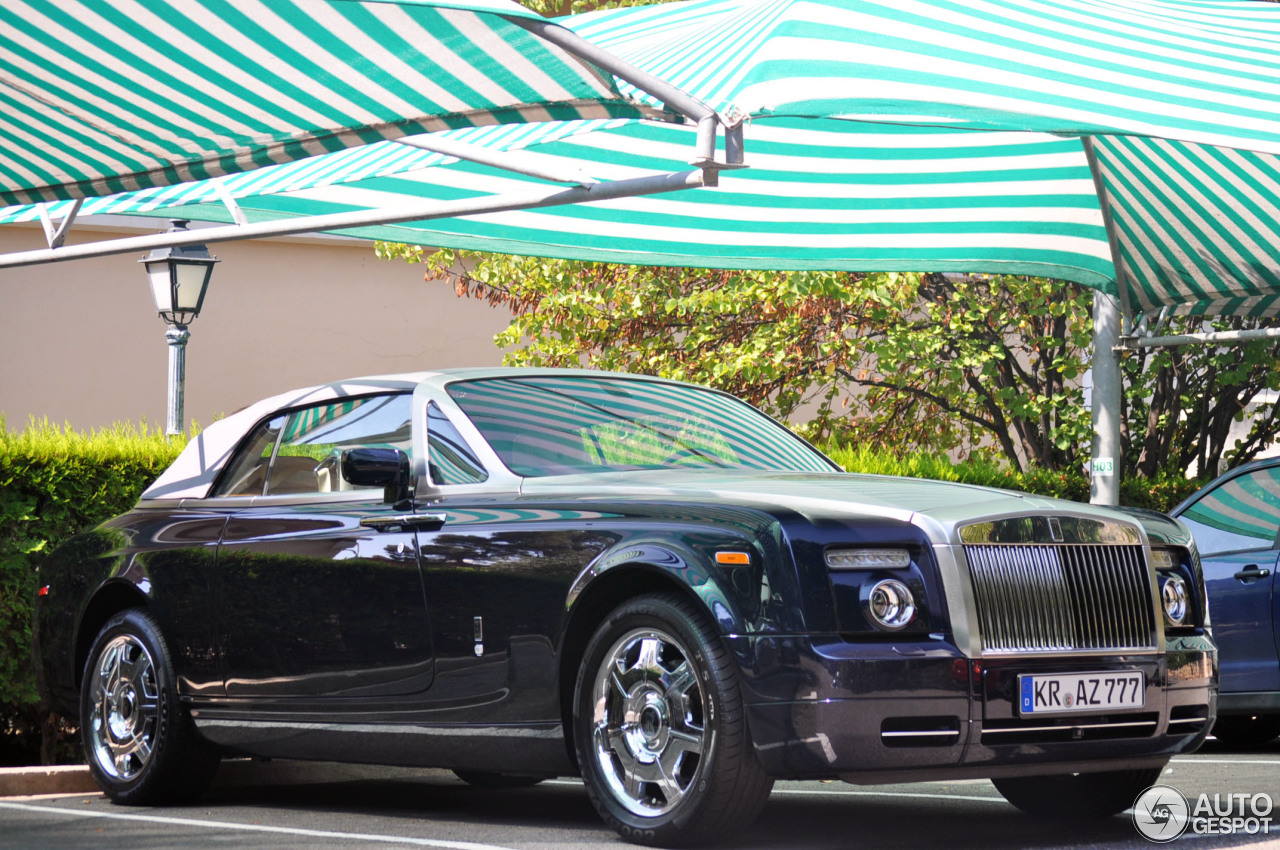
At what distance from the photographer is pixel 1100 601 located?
18.6 ft

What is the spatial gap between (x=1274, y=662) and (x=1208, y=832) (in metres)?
3.38

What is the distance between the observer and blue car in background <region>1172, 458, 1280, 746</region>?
9.03 meters

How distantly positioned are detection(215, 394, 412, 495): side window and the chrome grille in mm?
2487

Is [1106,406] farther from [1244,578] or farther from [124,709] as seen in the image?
[124,709]

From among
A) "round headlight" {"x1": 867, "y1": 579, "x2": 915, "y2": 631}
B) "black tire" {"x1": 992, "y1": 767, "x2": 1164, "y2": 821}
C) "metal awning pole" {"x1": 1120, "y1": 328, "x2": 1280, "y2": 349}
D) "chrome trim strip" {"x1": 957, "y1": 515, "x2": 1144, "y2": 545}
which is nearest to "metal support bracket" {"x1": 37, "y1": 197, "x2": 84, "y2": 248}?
"round headlight" {"x1": 867, "y1": 579, "x2": 915, "y2": 631}

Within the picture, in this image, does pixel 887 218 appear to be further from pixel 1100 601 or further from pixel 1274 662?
pixel 1100 601

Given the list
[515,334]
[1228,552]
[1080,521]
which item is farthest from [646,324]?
[1080,521]

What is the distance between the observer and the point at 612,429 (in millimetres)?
6867

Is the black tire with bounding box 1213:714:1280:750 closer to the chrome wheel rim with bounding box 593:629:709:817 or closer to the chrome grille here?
the chrome grille

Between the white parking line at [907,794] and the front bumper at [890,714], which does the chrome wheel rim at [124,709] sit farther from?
the front bumper at [890,714]

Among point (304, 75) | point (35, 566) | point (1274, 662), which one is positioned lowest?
point (1274, 662)

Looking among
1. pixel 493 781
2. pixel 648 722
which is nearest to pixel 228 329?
pixel 493 781

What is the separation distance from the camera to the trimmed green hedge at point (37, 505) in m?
8.98

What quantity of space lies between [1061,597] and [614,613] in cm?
147
